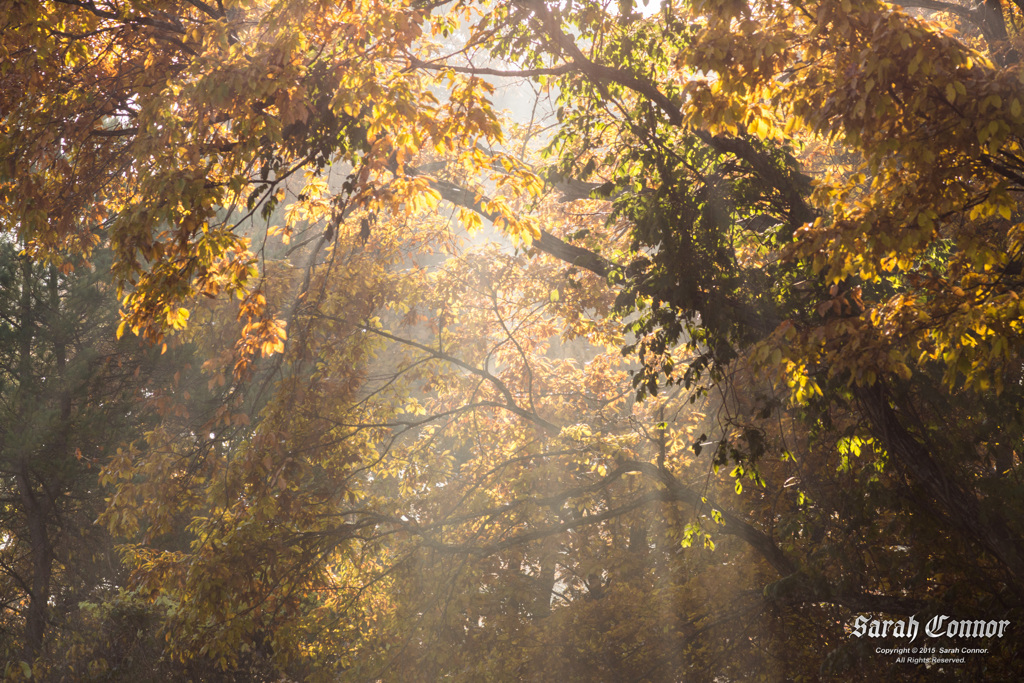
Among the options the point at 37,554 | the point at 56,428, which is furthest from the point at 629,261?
the point at 37,554

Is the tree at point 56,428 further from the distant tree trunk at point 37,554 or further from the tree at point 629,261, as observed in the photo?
the tree at point 629,261

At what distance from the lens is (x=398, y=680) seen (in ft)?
29.6

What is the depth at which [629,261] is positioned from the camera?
19.6 feet

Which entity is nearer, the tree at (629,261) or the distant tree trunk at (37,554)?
the tree at (629,261)

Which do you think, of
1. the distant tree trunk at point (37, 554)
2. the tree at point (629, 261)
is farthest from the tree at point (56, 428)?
the tree at point (629, 261)

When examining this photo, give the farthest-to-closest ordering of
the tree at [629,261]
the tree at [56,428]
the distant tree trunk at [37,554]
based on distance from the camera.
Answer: the distant tree trunk at [37,554]
the tree at [56,428]
the tree at [629,261]

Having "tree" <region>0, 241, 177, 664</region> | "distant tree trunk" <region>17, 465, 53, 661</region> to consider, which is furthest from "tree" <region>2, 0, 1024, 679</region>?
"distant tree trunk" <region>17, 465, 53, 661</region>

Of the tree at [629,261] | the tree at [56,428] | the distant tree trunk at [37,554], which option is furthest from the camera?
the distant tree trunk at [37,554]

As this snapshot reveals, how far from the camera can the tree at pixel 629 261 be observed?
3.71m

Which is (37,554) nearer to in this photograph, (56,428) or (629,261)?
(56,428)

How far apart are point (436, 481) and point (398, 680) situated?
2.96 metres

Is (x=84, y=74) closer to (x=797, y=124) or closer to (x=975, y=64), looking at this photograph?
(x=797, y=124)

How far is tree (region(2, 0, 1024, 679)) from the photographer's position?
371cm

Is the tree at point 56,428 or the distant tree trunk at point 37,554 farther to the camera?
the distant tree trunk at point 37,554
